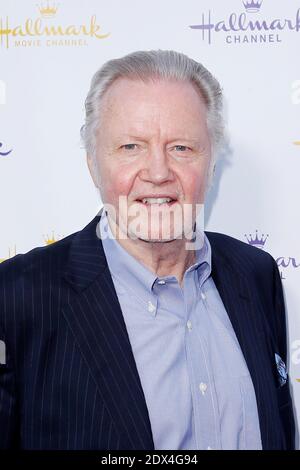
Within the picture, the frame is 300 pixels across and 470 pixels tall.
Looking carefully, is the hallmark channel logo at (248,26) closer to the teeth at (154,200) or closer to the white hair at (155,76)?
the white hair at (155,76)

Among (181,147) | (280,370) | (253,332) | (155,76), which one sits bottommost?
(280,370)

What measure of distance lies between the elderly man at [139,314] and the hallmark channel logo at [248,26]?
29 cm

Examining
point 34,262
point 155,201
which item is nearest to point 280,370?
point 155,201

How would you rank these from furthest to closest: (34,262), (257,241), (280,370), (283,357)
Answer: (257,241)
(283,357)
(280,370)
(34,262)

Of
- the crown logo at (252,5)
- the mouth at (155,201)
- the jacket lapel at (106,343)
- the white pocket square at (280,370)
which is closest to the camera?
the jacket lapel at (106,343)

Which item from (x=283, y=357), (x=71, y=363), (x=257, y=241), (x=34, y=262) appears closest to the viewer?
(x=71, y=363)

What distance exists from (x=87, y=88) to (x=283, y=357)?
2.96 feet

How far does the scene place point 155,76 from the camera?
1085 millimetres

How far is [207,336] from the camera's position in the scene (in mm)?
1114

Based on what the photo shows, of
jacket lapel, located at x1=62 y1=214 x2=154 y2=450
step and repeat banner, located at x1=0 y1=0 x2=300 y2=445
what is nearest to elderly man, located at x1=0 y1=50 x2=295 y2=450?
jacket lapel, located at x1=62 y1=214 x2=154 y2=450

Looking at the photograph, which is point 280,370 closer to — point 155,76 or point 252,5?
point 155,76

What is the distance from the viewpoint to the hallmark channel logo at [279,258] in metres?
1.50

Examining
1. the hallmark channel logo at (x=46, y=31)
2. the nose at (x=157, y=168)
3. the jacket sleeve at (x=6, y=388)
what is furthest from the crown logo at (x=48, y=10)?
the jacket sleeve at (x=6, y=388)

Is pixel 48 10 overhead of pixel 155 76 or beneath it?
overhead
